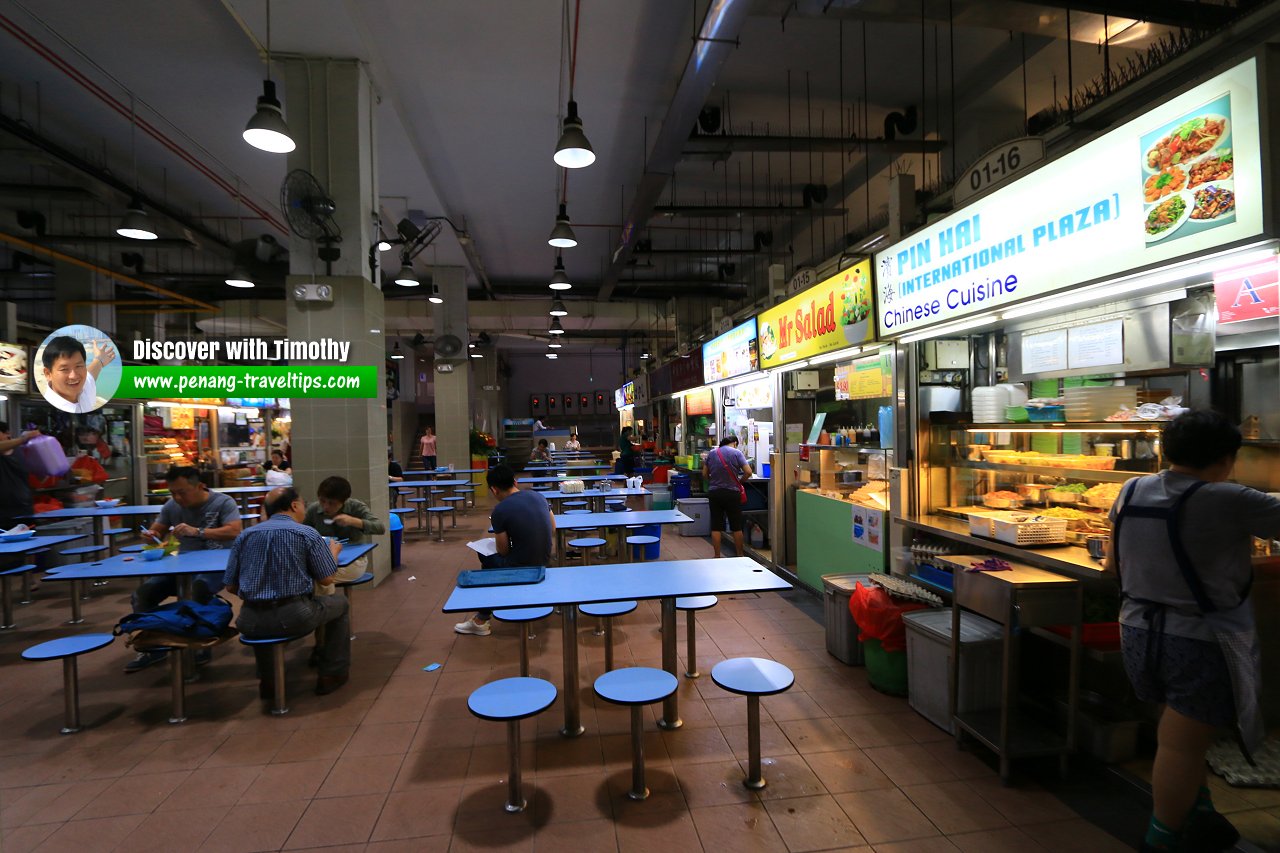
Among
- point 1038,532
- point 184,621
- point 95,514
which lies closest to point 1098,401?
point 1038,532

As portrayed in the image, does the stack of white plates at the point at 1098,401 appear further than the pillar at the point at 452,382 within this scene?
No

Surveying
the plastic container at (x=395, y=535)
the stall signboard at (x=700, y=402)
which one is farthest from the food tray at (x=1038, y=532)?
the stall signboard at (x=700, y=402)

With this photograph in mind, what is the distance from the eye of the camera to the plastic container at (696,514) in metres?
9.68

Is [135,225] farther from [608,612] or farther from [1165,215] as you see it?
[1165,215]

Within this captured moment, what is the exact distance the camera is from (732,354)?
8.56 m

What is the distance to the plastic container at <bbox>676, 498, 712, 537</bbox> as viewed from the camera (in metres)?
9.68

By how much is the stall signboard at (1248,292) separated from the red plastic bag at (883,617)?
2.34 metres

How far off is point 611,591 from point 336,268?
16.8 ft

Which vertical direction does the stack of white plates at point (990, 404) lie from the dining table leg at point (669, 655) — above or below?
above

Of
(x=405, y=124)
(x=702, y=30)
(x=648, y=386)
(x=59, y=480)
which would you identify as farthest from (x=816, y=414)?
(x=59, y=480)

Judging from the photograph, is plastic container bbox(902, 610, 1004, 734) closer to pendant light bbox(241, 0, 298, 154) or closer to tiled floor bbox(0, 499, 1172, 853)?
tiled floor bbox(0, 499, 1172, 853)

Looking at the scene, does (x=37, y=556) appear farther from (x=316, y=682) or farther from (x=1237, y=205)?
(x=1237, y=205)

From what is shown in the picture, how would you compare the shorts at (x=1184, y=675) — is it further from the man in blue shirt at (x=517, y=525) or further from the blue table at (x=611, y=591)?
the man in blue shirt at (x=517, y=525)

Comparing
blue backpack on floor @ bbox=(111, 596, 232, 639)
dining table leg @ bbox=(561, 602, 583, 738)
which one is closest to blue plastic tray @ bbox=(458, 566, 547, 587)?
dining table leg @ bbox=(561, 602, 583, 738)
